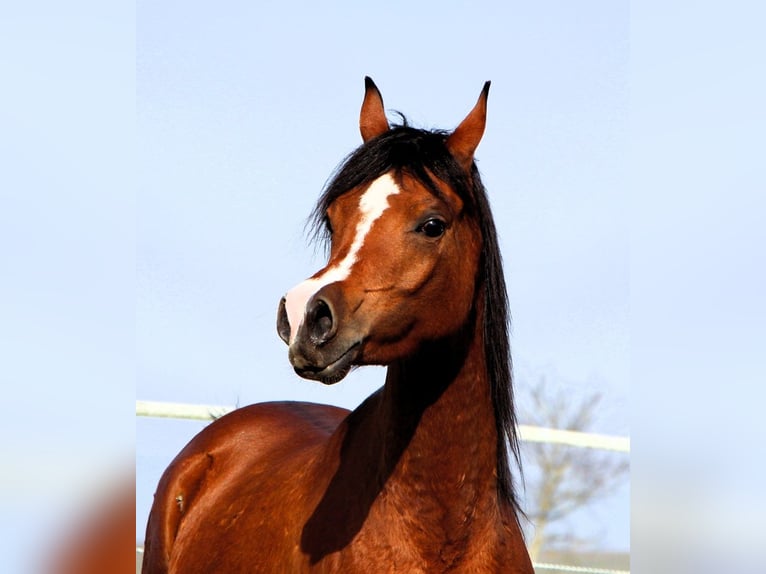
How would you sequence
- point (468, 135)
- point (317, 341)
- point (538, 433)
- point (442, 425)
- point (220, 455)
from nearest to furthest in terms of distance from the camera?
point (317, 341)
point (442, 425)
point (468, 135)
point (220, 455)
point (538, 433)

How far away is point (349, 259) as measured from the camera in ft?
10.7

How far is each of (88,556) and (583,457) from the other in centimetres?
529

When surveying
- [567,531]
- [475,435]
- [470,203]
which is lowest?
[567,531]

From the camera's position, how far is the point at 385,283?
3.27 meters

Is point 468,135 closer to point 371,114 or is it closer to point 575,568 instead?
point 371,114

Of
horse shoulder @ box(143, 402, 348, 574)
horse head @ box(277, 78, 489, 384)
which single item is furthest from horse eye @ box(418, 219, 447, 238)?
horse shoulder @ box(143, 402, 348, 574)

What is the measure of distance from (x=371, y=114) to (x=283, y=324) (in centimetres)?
117

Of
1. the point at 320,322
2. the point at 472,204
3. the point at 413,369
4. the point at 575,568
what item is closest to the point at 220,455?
the point at 413,369

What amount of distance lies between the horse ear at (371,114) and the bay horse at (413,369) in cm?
6

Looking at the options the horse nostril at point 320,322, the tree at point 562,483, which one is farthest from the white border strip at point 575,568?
the horse nostril at point 320,322

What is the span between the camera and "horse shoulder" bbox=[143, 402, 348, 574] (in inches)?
197

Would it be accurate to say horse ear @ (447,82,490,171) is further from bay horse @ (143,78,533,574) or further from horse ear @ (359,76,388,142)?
Answer: horse ear @ (359,76,388,142)

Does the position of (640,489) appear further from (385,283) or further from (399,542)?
(385,283)

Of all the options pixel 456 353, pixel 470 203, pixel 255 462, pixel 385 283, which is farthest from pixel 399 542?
pixel 255 462
